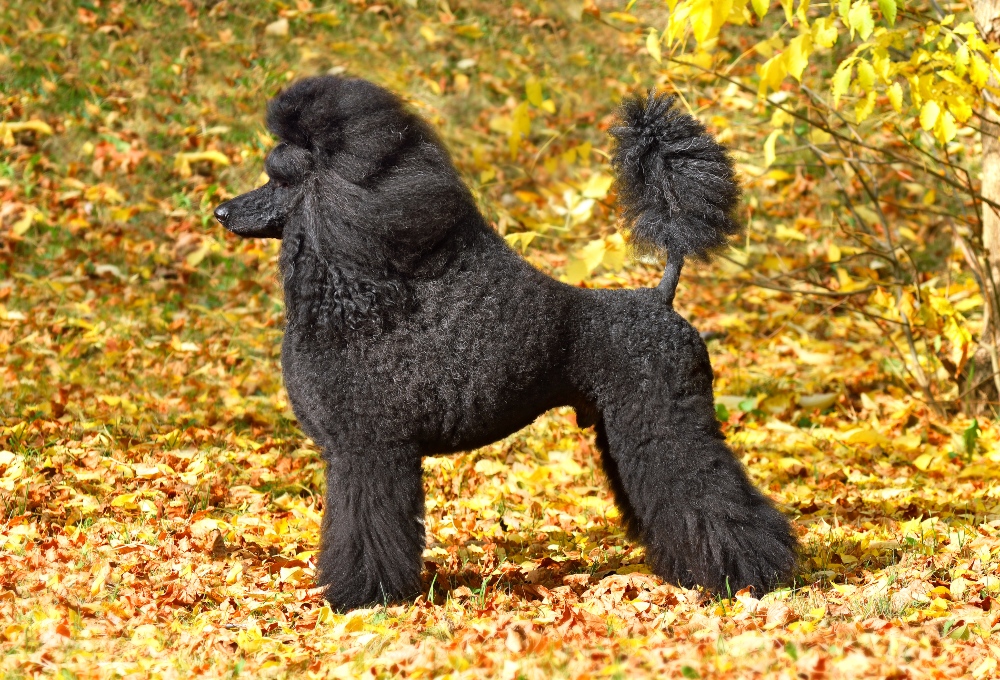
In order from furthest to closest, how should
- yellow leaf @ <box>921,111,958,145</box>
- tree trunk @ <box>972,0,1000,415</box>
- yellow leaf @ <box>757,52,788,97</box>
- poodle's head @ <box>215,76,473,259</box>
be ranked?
1. tree trunk @ <box>972,0,1000,415</box>
2. yellow leaf @ <box>921,111,958,145</box>
3. yellow leaf @ <box>757,52,788,97</box>
4. poodle's head @ <box>215,76,473,259</box>

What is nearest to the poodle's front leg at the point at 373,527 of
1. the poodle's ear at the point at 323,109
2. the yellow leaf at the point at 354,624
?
the yellow leaf at the point at 354,624

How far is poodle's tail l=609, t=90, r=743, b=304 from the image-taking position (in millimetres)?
3854

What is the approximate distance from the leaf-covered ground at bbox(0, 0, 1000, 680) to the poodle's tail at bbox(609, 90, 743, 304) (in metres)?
1.33

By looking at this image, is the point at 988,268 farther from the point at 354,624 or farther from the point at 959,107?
the point at 354,624

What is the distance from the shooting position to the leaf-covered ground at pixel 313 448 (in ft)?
11.0

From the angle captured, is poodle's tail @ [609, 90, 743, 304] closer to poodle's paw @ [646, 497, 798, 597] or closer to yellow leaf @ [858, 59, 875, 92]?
yellow leaf @ [858, 59, 875, 92]

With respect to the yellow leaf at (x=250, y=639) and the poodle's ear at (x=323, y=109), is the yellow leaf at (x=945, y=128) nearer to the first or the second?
the poodle's ear at (x=323, y=109)

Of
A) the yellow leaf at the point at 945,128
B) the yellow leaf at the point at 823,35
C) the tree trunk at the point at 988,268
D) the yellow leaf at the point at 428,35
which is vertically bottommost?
the tree trunk at the point at 988,268

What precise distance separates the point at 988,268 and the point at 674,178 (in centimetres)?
301

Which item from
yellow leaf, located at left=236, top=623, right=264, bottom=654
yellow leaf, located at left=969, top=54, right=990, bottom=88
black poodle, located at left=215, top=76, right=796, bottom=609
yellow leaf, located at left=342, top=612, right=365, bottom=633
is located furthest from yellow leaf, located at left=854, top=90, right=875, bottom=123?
yellow leaf, located at left=236, top=623, right=264, bottom=654

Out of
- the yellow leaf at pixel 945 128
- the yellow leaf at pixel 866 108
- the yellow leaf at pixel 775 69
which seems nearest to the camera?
the yellow leaf at pixel 775 69

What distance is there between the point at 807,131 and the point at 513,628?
23.4 ft

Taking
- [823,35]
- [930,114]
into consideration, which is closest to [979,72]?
[930,114]

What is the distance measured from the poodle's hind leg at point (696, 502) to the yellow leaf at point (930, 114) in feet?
5.09
